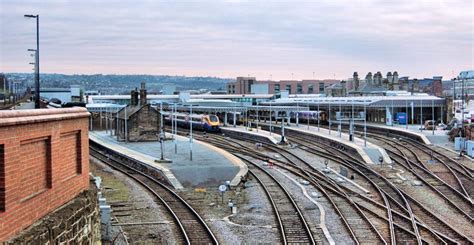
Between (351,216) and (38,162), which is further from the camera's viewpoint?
(351,216)

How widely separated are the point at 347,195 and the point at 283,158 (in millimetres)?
13571

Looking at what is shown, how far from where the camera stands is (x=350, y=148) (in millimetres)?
42344

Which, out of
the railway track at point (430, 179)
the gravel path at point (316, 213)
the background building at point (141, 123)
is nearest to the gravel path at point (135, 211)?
the gravel path at point (316, 213)

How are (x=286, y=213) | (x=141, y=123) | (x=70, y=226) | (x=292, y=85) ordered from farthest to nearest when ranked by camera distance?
(x=292, y=85) < (x=141, y=123) < (x=286, y=213) < (x=70, y=226)

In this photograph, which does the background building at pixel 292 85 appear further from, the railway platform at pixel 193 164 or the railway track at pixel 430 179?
the railway platform at pixel 193 164

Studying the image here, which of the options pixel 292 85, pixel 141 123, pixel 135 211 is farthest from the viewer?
pixel 292 85

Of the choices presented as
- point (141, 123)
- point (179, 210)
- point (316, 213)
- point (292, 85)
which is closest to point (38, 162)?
point (179, 210)

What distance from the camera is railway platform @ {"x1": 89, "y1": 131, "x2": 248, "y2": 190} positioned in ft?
98.1

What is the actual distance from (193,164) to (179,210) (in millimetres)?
9288

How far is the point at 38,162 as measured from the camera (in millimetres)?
10859

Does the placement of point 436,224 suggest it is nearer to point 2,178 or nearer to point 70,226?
point 70,226

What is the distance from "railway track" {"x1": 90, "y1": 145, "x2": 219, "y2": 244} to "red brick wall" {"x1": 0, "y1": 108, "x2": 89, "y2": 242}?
6.50 metres

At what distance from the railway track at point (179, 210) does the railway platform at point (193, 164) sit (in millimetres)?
844

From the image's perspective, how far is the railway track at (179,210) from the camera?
19359 millimetres
